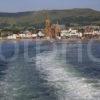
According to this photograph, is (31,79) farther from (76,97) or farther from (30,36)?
(30,36)

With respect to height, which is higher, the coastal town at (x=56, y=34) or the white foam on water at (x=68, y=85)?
the white foam on water at (x=68, y=85)

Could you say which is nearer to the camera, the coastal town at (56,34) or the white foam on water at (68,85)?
the white foam on water at (68,85)

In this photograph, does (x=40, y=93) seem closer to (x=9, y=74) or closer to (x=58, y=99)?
(x=58, y=99)

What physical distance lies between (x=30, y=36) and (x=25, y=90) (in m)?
165

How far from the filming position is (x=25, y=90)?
20.4m

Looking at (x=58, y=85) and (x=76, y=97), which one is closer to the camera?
(x=76, y=97)

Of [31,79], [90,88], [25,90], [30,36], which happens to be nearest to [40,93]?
[25,90]

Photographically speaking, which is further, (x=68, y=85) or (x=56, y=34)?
(x=56, y=34)

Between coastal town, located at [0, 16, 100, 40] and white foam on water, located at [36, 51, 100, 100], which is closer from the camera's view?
white foam on water, located at [36, 51, 100, 100]

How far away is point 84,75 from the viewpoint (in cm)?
2466


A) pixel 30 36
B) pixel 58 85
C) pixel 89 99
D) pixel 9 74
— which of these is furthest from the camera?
pixel 30 36

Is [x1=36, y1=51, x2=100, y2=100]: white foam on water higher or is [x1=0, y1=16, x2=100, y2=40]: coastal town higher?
[x1=36, y1=51, x2=100, y2=100]: white foam on water

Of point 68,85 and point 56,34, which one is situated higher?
point 68,85

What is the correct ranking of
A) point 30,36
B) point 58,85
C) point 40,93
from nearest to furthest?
point 40,93, point 58,85, point 30,36
